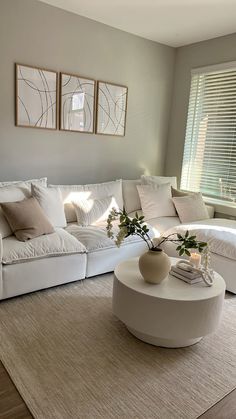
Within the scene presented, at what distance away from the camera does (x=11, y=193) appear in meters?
2.91

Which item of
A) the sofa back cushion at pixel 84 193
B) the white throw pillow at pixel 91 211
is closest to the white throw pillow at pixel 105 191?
the sofa back cushion at pixel 84 193

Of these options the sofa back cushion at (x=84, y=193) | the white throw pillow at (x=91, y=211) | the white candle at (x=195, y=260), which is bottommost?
the white candle at (x=195, y=260)

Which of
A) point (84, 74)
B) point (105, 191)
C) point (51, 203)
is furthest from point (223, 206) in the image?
point (84, 74)

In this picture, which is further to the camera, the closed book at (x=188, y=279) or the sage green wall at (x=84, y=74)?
the sage green wall at (x=84, y=74)

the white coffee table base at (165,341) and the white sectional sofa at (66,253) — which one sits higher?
the white sectional sofa at (66,253)

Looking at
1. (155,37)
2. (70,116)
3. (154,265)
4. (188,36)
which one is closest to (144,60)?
(155,37)

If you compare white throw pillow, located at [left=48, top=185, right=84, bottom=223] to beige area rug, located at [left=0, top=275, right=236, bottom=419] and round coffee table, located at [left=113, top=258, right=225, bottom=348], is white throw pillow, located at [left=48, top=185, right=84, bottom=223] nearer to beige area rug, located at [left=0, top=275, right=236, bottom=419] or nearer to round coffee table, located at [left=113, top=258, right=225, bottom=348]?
beige area rug, located at [left=0, top=275, right=236, bottom=419]

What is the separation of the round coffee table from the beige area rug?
6.1 inches

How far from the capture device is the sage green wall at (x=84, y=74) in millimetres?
3148

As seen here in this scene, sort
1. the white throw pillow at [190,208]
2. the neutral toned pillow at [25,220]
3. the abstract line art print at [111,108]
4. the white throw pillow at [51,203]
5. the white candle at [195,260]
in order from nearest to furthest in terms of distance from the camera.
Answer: the white candle at [195,260] < the neutral toned pillow at [25,220] < the white throw pillow at [51,203] < the white throw pillow at [190,208] < the abstract line art print at [111,108]

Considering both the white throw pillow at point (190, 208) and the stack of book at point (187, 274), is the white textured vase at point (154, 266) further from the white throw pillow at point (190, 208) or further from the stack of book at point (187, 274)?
the white throw pillow at point (190, 208)

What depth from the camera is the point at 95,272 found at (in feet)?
9.77

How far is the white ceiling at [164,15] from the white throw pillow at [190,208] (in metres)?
1.98

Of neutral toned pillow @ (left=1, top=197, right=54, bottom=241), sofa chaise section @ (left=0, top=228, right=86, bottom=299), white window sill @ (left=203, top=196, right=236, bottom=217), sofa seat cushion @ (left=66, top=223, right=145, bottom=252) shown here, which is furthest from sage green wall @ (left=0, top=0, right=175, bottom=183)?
sofa chaise section @ (left=0, top=228, right=86, bottom=299)
